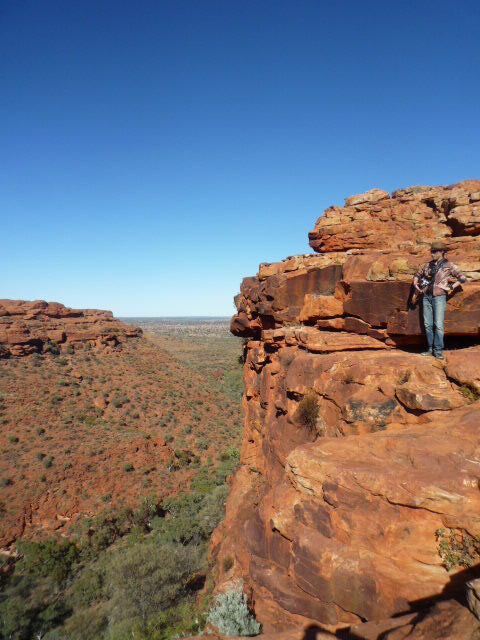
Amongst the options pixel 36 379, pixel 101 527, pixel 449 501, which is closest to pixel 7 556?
pixel 101 527

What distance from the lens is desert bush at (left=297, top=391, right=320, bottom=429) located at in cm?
908

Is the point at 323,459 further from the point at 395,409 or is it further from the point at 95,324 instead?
the point at 95,324

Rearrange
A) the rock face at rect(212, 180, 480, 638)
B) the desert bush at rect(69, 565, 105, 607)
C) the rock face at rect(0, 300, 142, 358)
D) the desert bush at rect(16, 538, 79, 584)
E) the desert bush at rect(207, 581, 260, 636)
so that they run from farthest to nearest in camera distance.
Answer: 1. the rock face at rect(0, 300, 142, 358)
2. the desert bush at rect(16, 538, 79, 584)
3. the desert bush at rect(69, 565, 105, 607)
4. the desert bush at rect(207, 581, 260, 636)
5. the rock face at rect(212, 180, 480, 638)

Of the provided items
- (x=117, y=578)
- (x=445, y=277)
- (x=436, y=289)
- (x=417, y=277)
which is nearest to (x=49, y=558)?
(x=117, y=578)

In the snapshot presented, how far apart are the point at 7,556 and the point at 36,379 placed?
68.7 ft

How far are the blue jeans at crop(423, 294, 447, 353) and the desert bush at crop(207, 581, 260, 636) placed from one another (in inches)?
301

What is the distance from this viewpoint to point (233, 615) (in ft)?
26.4

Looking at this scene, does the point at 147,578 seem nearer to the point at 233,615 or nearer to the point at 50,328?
the point at 233,615

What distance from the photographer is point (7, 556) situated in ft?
61.0

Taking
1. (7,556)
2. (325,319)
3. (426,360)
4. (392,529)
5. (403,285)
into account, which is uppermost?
(403,285)

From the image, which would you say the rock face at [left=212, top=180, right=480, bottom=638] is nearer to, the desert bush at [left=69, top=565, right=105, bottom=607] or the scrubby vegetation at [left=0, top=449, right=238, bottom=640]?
the scrubby vegetation at [left=0, top=449, right=238, bottom=640]

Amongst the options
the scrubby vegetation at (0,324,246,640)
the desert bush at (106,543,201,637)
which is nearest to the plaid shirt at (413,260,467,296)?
the scrubby vegetation at (0,324,246,640)

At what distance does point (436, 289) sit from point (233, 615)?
9215 millimetres

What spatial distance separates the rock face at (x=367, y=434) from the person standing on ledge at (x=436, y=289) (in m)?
0.42
